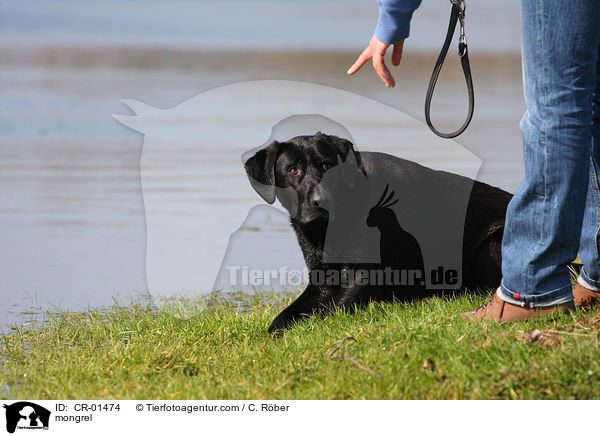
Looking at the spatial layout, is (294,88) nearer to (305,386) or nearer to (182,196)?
(182,196)

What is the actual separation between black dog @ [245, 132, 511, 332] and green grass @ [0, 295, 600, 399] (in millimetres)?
248

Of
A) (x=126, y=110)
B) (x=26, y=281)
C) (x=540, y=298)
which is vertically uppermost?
(x=126, y=110)

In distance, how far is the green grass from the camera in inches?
115

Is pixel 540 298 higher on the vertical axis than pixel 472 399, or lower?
higher

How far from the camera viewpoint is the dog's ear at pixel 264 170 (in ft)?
15.4

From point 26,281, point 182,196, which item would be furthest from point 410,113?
point 26,281

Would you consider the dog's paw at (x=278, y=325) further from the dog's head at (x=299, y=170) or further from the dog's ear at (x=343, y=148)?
the dog's ear at (x=343, y=148)

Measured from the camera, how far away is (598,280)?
3.78 metres

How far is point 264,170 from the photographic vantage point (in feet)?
15.4
